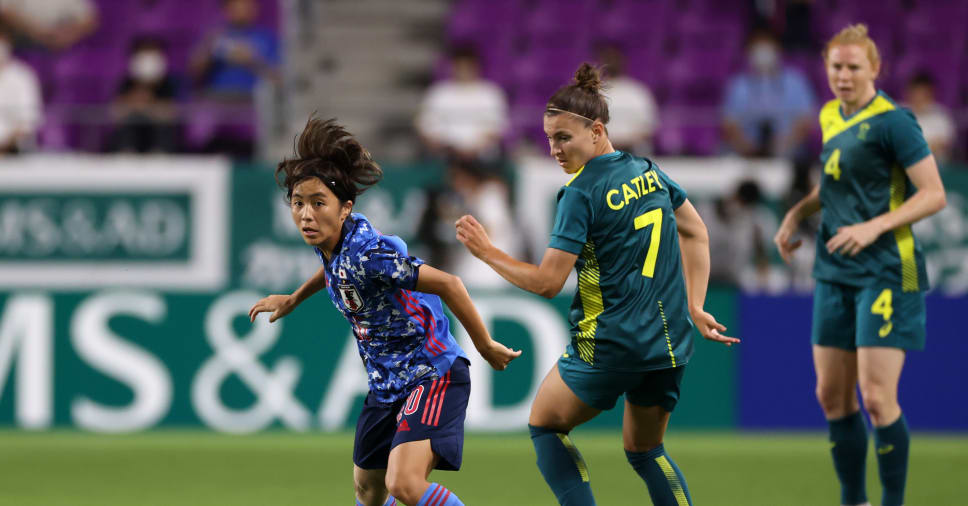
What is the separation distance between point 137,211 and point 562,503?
→ 747 centimetres

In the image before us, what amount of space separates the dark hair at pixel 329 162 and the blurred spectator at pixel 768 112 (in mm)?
7014

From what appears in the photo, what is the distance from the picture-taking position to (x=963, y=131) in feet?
38.3

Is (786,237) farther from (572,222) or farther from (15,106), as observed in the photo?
(15,106)

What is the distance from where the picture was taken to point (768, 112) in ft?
37.1

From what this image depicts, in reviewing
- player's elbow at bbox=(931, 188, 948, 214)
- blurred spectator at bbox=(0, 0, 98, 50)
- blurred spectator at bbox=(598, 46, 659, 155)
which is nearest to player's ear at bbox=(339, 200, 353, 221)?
player's elbow at bbox=(931, 188, 948, 214)

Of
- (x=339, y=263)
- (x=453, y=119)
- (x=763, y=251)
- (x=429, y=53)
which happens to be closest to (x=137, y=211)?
(x=453, y=119)

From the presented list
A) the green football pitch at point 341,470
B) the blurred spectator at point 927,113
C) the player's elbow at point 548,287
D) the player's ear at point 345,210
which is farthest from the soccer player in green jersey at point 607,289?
the blurred spectator at point 927,113

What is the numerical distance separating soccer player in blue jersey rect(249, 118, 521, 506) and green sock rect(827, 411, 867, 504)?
191 centimetres

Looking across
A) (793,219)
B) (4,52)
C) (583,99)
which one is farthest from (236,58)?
(583,99)

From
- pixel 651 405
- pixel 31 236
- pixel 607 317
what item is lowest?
pixel 31 236

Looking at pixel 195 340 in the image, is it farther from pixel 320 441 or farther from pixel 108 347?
pixel 320 441

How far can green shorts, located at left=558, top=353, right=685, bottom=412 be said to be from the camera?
4551 mm

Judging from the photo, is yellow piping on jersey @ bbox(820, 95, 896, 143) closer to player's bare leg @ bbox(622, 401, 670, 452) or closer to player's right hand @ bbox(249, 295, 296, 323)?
player's bare leg @ bbox(622, 401, 670, 452)

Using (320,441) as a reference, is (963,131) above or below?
above
